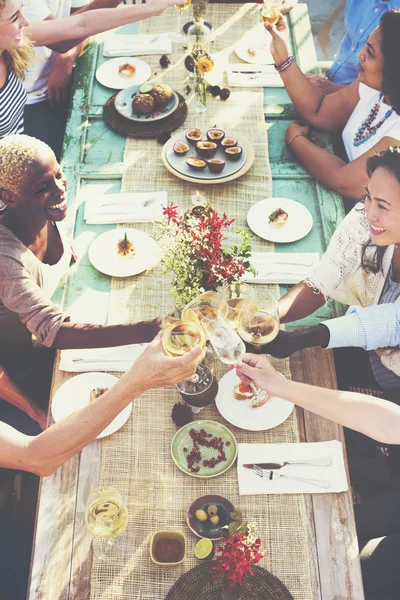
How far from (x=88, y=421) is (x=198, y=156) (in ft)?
4.96

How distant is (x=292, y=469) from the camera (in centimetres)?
195

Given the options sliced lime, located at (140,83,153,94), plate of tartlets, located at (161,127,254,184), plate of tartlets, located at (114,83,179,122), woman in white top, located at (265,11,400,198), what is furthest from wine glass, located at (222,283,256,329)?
sliced lime, located at (140,83,153,94)

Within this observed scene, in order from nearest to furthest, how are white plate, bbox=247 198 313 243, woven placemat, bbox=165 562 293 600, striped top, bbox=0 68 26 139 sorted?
woven placemat, bbox=165 562 293 600, white plate, bbox=247 198 313 243, striped top, bbox=0 68 26 139

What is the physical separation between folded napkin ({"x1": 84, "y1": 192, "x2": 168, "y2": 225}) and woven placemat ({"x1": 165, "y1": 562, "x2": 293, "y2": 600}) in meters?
1.45

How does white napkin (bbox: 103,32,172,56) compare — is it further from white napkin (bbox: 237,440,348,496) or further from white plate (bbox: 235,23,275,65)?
white napkin (bbox: 237,440,348,496)

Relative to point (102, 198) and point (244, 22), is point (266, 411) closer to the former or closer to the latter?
point (102, 198)

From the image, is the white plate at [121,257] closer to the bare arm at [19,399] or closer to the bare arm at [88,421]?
the bare arm at [19,399]

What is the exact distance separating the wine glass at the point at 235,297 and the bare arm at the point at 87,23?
2.04 m

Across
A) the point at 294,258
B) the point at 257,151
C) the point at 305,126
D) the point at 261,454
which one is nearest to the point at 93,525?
the point at 261,454

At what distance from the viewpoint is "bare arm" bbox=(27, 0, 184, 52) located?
325 cm

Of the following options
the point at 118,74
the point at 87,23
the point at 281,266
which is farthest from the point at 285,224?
the point at 87,23

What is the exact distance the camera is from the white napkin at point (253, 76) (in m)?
3.28

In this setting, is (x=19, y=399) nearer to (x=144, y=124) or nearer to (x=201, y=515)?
(x=201, y=515)

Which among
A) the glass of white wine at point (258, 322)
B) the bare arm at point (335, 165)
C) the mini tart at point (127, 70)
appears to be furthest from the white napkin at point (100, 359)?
the mini tart at point (127, 70)
